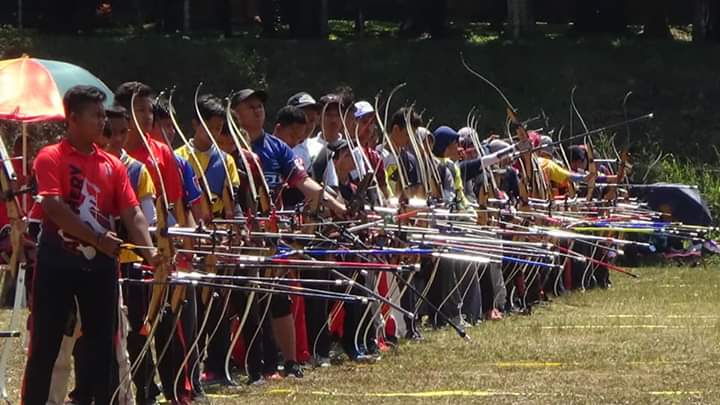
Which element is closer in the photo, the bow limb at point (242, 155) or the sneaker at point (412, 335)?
the bow limb at point (242, 155)

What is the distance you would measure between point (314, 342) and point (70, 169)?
9.46 feet

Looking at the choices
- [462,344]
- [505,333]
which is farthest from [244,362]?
[505,333]

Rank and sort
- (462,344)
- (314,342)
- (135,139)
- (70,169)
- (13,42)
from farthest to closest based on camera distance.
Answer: (13,42), (462,344), (314,342), (135,139), (70,169)

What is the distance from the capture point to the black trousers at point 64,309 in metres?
6.27

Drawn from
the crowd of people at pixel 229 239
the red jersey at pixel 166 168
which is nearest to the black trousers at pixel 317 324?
the crowd of people at pixel 229 239

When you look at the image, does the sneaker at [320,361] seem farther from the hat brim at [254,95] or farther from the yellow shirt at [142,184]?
the yellow shirt at [142,184]

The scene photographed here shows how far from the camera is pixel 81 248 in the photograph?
625cm

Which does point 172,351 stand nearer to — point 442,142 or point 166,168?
point 166,168

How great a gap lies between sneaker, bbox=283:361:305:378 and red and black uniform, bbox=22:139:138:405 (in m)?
2.05

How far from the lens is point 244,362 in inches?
328

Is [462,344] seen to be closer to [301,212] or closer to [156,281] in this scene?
[301,212]

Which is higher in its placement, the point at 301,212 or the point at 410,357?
the point at 301,212

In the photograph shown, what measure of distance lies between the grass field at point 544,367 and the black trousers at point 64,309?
118cm

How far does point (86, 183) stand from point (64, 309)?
0.47 m
